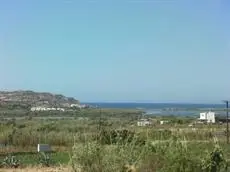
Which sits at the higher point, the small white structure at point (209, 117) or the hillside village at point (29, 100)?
the hillside village at point (29, 100)

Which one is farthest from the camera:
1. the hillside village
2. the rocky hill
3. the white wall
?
the rocky hill

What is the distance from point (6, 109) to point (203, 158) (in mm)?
103776

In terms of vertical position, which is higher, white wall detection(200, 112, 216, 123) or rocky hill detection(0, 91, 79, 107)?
rocky hill detection(0, 91, 79, 107)

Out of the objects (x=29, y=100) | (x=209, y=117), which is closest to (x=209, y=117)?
(x=209, y=117)

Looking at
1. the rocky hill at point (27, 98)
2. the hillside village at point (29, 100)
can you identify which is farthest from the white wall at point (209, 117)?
the rocky hill at point (27, 98)

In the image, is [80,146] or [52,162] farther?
[52,162]

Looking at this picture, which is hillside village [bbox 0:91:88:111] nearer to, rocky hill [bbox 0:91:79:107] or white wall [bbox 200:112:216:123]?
rocky hill [bbox 0:91:79:107]

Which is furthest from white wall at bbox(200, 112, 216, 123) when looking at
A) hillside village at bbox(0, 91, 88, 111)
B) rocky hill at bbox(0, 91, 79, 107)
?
rocky hill at bbox(0, 91, 79, 107)

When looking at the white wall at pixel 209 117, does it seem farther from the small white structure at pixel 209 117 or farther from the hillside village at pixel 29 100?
the hillside village at pixel 29 100

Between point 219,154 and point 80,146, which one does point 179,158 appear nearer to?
point 219,154

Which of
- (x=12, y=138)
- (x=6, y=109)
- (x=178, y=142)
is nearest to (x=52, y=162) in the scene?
(x=178, y=142)

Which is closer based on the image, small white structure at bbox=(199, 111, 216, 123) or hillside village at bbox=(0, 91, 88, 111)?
small white structure at bbox=(199, 111, 216, 123)

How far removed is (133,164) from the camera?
12.4 metres

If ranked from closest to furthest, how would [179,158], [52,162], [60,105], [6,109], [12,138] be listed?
[179,158] → [52,162] → [12,138] → [6,109] → [60,105]
